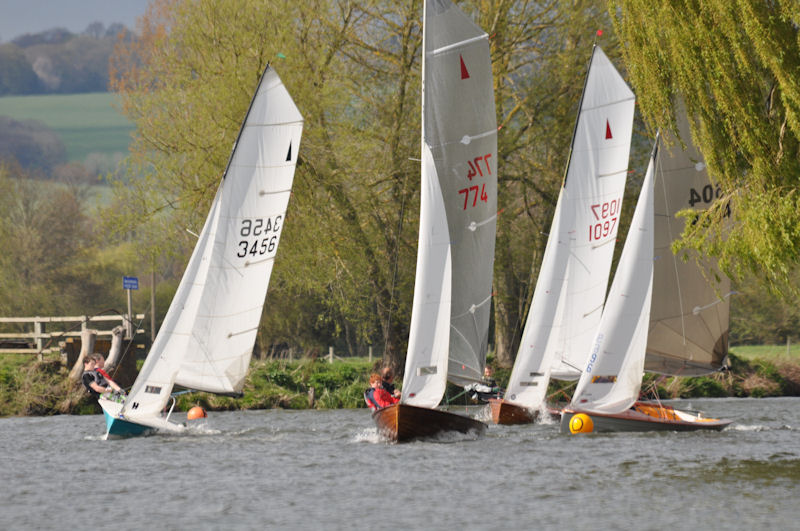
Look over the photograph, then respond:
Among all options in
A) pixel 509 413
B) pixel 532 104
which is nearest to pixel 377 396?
pixel 509 413

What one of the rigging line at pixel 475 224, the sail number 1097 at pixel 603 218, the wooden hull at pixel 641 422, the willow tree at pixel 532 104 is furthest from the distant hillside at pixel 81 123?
the rigging line at pixel 475 224

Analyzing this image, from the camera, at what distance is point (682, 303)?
2592 cm

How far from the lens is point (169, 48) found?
3347cm

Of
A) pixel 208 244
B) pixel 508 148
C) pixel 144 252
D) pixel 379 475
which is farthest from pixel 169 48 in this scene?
pixel 379 475

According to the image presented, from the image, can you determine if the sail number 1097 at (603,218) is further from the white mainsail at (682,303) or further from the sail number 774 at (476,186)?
the sail number 774 at (476,186)

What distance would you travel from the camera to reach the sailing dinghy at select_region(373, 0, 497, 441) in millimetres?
19938

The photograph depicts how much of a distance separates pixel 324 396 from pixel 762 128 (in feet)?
60.8

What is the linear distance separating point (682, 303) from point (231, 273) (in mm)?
10660

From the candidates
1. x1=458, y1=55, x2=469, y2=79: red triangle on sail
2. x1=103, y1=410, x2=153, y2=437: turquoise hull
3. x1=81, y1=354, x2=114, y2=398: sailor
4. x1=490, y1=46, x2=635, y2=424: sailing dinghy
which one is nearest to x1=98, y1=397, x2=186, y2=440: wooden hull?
x1=103, y1=410, x2=153, y2=437: turquoise hull

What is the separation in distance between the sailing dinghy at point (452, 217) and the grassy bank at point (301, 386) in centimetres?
470

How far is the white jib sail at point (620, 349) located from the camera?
22297mm

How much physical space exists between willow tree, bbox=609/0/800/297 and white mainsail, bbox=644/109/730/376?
8812mm

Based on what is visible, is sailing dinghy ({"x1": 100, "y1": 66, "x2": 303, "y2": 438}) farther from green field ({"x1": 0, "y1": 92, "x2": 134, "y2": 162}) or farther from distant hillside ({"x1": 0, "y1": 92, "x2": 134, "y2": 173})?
green field ({"x1": 0, "y1": 92, "x2": 134, "y2": 162})

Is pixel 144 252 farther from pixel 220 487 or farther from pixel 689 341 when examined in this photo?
pixel 220 487
